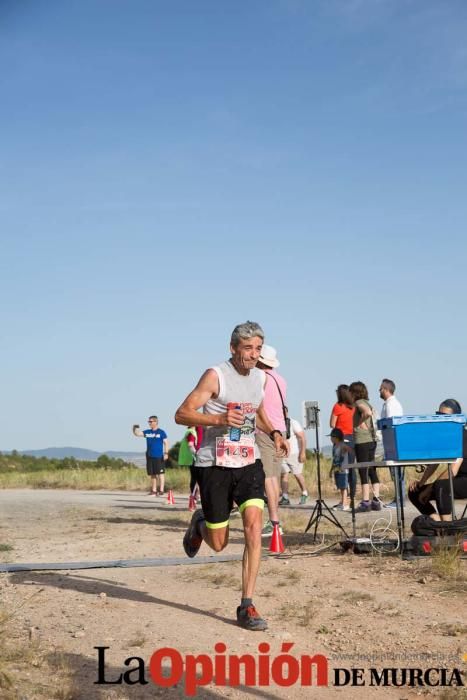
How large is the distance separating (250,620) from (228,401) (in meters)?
1.60

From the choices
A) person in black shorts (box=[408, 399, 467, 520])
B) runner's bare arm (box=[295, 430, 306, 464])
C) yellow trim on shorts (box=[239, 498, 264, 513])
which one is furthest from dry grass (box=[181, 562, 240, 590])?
runner's bare arm (box=[295, 430, 306, 464])

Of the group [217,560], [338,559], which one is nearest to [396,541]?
[338,559]

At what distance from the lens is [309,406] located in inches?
452

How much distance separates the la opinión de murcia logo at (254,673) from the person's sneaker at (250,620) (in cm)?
64

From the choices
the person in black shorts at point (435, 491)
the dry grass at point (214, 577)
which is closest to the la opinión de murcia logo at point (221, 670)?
the dry grass at point (214, 577)

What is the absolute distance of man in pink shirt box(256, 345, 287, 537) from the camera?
10680mm

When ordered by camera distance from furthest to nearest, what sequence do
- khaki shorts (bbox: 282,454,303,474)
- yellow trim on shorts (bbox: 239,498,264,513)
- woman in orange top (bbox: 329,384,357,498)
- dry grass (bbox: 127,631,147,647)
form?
khaki shorts (bbox: 282,454,303,474) → woman in orange top (bbox: 329,384,357,498) → yellow trim on shorts (bbox: 239,498,264,513) → dry grass (bbox: 127,631,147,647)

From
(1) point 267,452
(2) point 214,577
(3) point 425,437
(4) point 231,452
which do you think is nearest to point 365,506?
(1) point 267,452

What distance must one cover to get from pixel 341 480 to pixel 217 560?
5.86m

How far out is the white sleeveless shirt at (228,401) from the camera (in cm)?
716

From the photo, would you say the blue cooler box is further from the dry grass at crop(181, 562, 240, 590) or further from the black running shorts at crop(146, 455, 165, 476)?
the black running shorts at crop(146, 455, 165, 476)

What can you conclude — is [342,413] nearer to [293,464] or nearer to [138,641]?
[293,464]

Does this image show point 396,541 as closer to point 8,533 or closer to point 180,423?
point 180,423

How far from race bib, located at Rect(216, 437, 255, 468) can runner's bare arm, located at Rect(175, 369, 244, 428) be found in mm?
234
